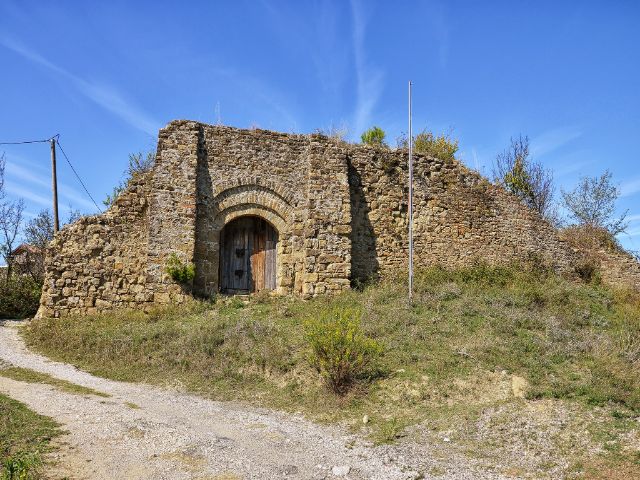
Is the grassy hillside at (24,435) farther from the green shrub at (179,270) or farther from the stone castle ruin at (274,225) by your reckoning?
the stone castle ruin at (274,225)

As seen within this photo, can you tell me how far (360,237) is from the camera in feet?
47.5

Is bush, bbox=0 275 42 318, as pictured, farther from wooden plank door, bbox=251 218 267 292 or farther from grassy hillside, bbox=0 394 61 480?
grassy hillside, bbox=0 394 61 480

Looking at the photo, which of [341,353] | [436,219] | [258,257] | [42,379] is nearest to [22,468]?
[341,353]

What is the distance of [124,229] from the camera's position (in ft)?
42.2

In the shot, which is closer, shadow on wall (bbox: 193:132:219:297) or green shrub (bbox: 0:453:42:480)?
green shrub (bbox: 0:453:42:480)

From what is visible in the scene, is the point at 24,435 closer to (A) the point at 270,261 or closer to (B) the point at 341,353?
(B) the point at 341,353

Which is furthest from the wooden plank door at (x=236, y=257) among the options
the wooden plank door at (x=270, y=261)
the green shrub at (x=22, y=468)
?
the green shrub at (x=22, y=468)

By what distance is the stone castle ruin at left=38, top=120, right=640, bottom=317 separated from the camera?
12.6 metres

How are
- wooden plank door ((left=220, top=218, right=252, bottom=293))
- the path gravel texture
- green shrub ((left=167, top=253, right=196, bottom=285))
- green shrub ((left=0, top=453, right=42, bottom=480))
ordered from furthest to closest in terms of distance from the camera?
wooden plank door ((left=220, top=218, right=252, bottom=293)), green shrub ((left=167, top=253, right=196, bottom=285)), the path gravel texture, green shrub ((left=0, top=453, right=42, bottom=480))

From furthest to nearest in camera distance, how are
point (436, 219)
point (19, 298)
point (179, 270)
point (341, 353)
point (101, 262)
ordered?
point (19, 298) < point (436, 219) < point (101, 262) < point (179, 270) < point (341, 353)

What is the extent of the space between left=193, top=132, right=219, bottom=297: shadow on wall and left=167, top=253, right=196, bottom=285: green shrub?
1.44 ft

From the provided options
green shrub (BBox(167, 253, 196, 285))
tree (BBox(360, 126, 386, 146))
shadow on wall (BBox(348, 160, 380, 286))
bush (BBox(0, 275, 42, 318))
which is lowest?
bush (BBox(0, 275, 42, 318))

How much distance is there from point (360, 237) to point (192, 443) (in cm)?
927

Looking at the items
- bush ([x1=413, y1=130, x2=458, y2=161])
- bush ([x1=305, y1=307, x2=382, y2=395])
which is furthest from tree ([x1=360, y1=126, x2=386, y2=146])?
bush ([x1=305, y1=307, x2=382, y2=395])
